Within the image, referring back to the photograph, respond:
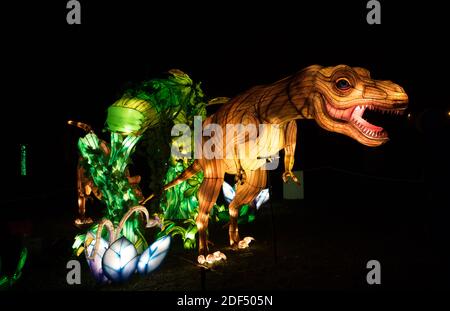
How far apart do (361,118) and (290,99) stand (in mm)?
773

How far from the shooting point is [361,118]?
4.16 meters

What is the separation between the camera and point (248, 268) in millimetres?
4762

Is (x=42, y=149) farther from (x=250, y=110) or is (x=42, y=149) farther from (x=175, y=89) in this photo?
(x=250, y=110)

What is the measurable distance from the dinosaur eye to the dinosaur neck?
0.27 m

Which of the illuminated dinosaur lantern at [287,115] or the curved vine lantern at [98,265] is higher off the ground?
the illuminated dinosaur lantern at [287,115]

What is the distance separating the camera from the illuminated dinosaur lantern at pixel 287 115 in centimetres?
404

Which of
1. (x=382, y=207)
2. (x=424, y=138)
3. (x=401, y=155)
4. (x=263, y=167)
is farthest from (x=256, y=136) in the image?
(x=401, y=155)

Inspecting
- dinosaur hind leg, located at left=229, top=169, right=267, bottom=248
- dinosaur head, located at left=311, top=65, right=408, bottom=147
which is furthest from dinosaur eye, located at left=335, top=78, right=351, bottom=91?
dinosaur hind leg, located at left=229, top=169, right=267, bottom=248

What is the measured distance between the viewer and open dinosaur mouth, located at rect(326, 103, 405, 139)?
→ 402 centimetres
